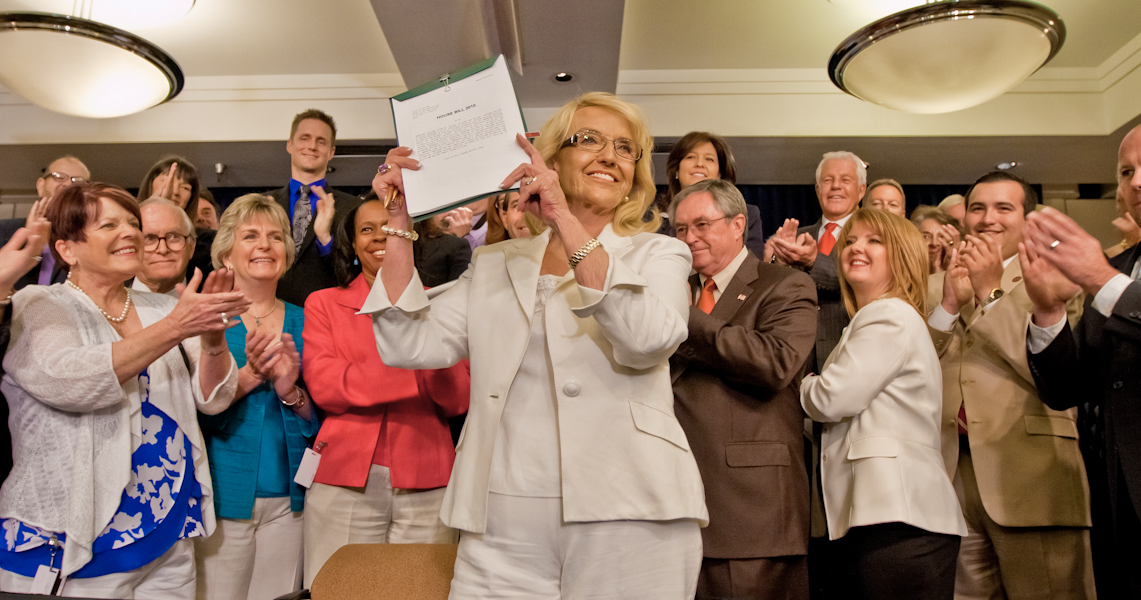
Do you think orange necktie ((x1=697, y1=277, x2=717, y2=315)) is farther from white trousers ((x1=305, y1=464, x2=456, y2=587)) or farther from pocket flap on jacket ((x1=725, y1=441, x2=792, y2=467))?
white trousers ((x1=305, y1=464, x2=456, y2=587))

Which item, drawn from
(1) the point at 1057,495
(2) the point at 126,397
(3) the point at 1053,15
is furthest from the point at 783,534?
(3) the point at 1053,15

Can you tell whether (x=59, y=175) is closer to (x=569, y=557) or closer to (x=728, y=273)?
(x=728, y=273)

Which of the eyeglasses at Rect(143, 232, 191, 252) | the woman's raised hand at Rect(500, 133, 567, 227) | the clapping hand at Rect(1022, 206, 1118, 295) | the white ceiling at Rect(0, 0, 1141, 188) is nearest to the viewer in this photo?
the woman's raised hand at Rect(500, 133, 567, 227)

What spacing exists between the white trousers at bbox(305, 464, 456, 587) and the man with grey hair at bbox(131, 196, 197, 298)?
3.30ft

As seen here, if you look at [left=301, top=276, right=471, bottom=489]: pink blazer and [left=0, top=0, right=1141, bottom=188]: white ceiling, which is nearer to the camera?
[left=301, top=276, right=471, bottom=489]: pink blazer

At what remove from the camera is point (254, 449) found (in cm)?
256

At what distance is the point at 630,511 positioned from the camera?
142 centimetres

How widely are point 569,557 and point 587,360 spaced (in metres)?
0.36

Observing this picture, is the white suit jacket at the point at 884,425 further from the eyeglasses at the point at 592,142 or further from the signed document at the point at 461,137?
the signed document at the point at 461,137

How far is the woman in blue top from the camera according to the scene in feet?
8.03

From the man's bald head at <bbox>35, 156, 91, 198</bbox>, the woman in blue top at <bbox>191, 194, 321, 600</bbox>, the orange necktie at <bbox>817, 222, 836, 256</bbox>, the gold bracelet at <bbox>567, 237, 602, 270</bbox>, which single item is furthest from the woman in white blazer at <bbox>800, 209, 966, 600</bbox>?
the man's bald head at <bbox>35, 156, 91, 198</bbox>

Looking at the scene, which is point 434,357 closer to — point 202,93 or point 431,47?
point 431,47

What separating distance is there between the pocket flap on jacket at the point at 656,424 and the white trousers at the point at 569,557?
0.15 meters

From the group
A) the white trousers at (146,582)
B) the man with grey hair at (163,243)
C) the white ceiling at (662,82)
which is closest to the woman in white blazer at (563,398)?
the white trousers at (146,582)
